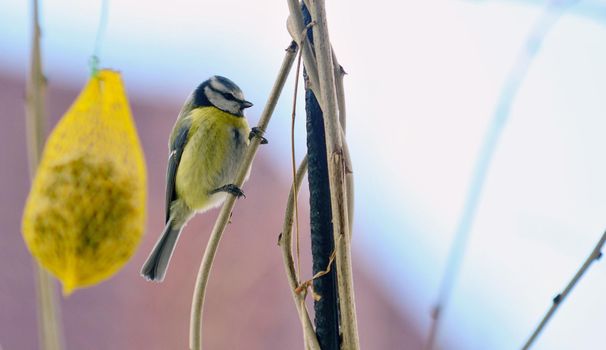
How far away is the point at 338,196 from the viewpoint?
2.39 feet

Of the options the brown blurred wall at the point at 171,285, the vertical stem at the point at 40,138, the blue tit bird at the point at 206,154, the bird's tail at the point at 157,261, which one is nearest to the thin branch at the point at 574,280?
the vertical stem at the point at 40,138

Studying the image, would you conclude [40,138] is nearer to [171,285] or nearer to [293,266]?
[293,266]

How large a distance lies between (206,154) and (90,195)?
121 cm

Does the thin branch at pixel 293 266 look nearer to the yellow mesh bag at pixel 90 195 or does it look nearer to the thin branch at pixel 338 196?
the thin branch at pixel 338 196

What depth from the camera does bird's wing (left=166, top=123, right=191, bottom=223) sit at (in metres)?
1.89

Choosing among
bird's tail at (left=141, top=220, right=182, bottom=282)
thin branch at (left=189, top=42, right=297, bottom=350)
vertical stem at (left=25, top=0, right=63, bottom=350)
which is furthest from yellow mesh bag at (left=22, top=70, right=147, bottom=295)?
bird's tail at (left=141, top=220, right=182, bottom=282)

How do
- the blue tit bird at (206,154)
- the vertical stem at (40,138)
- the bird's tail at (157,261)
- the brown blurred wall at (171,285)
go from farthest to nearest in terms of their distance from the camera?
1. the brown blurred wall at (171,285)
2. the blue tit bird at (206,154)
3. the bird's tail at (157,261)
4. the vertical stem at (40,138)

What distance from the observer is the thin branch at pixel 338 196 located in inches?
28.5

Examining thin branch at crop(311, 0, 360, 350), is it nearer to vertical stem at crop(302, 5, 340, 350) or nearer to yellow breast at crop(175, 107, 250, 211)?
vertical stem at crop(302, 5, 340, 350)

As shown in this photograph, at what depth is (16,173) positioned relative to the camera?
2.94 meters

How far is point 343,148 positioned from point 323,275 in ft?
0.38

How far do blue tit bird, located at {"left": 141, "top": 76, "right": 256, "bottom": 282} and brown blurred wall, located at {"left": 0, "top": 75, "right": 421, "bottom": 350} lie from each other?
3.01ft

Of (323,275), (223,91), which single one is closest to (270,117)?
(323,275)

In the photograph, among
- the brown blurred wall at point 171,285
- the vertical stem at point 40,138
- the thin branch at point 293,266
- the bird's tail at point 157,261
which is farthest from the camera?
the brown blurred wall at point 171,285
